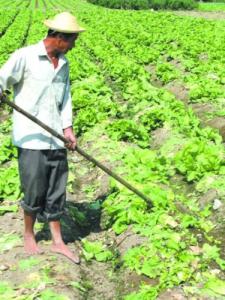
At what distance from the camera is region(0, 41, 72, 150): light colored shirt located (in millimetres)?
4684

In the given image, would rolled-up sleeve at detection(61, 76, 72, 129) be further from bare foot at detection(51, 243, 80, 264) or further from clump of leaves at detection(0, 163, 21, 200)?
clump of leaves at detection(0, 163, 21, 200)

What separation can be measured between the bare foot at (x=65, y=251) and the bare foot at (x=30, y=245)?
0.17 metres

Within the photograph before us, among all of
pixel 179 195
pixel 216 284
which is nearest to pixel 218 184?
pixel 179 195

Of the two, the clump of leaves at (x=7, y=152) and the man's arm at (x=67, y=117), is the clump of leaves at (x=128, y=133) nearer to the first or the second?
the clump of leaves at (x=7, y=152)

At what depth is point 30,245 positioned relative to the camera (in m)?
5.28

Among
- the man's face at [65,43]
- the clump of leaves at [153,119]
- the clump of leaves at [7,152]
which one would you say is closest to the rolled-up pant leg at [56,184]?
the man's face at [65,43]

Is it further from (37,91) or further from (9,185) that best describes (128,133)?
(37,91)

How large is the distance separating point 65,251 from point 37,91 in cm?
170

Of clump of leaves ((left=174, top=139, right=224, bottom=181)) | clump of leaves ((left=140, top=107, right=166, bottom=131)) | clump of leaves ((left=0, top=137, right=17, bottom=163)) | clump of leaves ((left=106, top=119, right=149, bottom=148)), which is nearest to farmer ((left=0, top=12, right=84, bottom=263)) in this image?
clump of leaves ((left=174, top=139, right=224, bottom=181))

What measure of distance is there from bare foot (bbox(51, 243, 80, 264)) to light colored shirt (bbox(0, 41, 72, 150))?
1093 mm

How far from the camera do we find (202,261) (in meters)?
5.16

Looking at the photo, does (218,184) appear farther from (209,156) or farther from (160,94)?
(160,94)

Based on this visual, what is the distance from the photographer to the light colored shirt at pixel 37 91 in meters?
4.68

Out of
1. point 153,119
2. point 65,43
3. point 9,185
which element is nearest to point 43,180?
point 65,43
